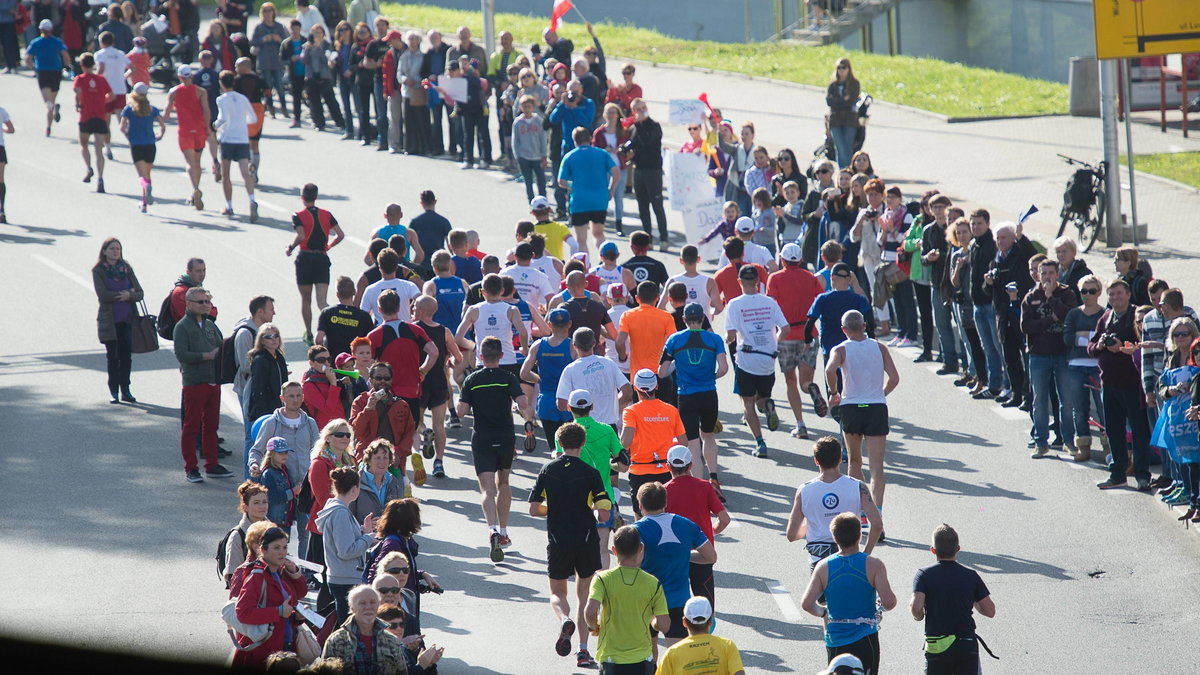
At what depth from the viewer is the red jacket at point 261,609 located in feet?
28.7

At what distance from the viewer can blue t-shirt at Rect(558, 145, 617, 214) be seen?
20.6 m

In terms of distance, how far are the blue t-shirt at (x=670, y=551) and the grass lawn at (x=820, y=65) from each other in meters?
21.9

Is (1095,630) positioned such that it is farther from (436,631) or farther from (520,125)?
(520,125)

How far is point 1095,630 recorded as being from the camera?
1074 cm

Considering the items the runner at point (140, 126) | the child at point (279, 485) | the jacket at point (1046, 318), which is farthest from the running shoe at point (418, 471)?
the runner at point (140, 126)

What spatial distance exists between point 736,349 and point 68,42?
77.8 feet

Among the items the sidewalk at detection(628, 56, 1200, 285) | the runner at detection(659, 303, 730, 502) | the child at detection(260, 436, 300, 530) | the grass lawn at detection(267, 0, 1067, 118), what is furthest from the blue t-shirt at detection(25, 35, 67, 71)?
the child at detection(260, 436, 300, 530)

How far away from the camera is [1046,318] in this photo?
1431 centimetres

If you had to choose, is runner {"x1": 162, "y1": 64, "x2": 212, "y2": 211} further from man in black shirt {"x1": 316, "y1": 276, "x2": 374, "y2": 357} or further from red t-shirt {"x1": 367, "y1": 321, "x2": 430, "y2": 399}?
red t-shirt {"x1": 367, "y1": 321, "x2": 430, "y2": 399}

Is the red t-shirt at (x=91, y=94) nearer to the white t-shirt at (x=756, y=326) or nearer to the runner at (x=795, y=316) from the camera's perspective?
the runner at (x=795, y=316)

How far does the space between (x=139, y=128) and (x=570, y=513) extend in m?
14.8

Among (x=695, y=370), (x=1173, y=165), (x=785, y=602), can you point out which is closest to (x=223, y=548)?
(x=785, y=602)

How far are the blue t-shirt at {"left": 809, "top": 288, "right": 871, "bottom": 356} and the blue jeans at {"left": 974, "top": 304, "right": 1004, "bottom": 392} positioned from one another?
1.89 metres

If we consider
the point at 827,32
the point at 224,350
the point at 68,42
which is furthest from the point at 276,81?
the point at 224,350
